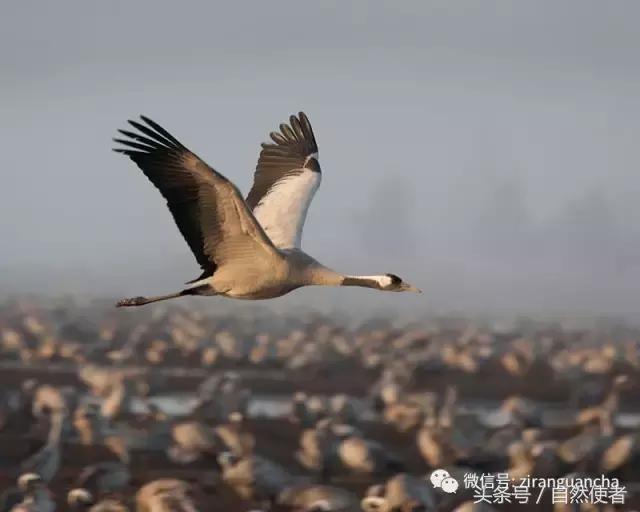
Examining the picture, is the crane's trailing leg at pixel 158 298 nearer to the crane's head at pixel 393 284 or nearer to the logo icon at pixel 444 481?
the crane's head at pixel 393 284

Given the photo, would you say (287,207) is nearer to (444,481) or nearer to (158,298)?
(158,298)

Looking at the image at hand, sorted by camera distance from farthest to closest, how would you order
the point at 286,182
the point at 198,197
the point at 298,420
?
the point at 298,420 < the point at 286,182 < the point at 198,197

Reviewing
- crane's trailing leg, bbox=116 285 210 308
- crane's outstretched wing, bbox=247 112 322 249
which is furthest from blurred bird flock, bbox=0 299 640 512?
crane's trailing leg, bbox=116 285 210 308

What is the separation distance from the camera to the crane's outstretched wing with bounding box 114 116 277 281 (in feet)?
40.9

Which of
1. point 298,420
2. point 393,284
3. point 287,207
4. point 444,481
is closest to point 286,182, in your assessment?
point 287,207

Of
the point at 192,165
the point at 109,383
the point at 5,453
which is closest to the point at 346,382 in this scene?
the point at 109,383

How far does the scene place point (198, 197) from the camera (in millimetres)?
12602

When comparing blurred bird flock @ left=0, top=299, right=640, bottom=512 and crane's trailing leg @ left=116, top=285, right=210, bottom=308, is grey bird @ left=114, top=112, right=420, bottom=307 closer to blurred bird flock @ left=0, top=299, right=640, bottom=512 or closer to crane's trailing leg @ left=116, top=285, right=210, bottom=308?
crane's trailing leg @ left=116, top=285, right=210, bottom=308

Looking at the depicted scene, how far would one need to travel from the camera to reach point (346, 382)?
32.5 metres

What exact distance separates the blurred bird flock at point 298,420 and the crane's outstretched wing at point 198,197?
5848 millimetres

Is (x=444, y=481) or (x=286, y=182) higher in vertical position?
(x=286, y=182)

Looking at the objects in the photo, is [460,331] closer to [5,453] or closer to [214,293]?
[5,453]

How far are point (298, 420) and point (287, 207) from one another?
35.9 feet

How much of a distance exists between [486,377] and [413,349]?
587 cm
